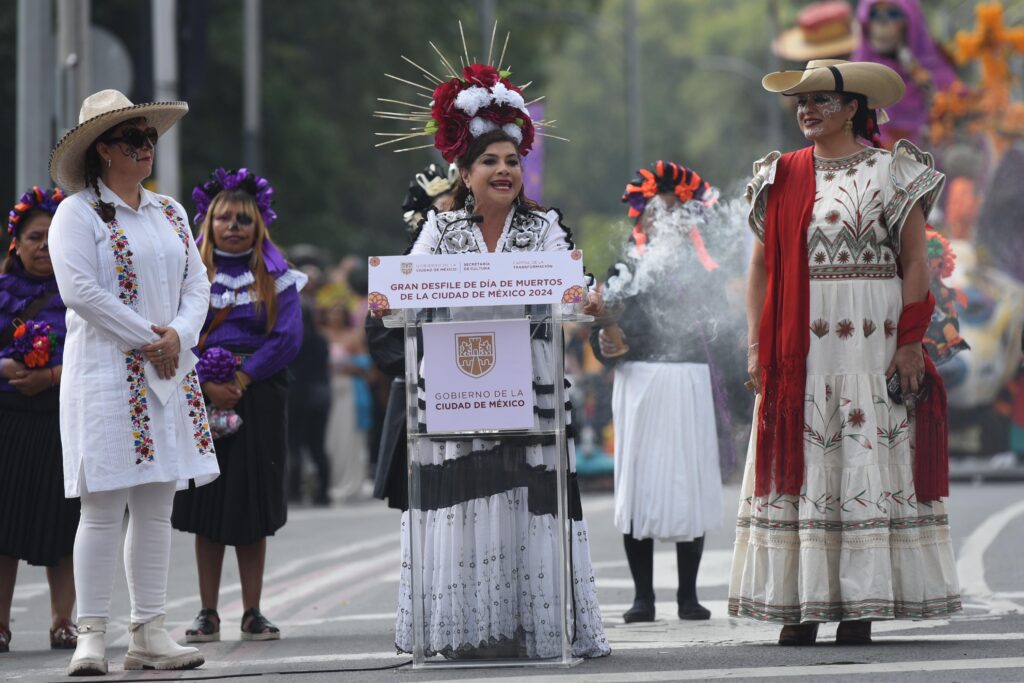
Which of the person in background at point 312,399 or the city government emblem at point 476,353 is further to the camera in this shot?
the person in background at point 312,399

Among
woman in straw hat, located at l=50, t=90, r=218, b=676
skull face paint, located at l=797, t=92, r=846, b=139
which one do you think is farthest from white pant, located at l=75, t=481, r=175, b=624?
skull face paint, located at l=797, t=92, r=846, b=139

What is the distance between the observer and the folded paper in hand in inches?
305

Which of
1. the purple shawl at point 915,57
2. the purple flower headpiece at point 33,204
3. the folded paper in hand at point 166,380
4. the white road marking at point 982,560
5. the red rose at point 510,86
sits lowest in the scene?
the white road marking at point 982,560

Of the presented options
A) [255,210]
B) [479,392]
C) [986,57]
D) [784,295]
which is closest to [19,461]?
[255,210]

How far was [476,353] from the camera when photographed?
7.46 m

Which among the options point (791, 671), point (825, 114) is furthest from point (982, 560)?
point (791, 671)

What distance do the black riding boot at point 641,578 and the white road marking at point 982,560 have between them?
1588 millimetres

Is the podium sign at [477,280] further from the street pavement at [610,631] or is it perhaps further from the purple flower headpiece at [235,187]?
the purple flower headpiece at [235,187]

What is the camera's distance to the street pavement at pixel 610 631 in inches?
285

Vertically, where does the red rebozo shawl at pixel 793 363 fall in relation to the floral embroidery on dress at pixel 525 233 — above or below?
below

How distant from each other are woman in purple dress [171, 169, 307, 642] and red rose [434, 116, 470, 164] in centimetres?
187

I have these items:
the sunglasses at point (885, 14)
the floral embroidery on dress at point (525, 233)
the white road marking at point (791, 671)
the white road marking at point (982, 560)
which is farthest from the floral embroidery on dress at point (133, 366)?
the sunglasses at point (885, 14)

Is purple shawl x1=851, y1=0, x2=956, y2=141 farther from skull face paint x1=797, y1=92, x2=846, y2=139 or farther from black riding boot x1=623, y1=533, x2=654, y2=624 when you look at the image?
skull face paint x1=797, y1=92, x2=846, y2=139

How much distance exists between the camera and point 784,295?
8078 mm
